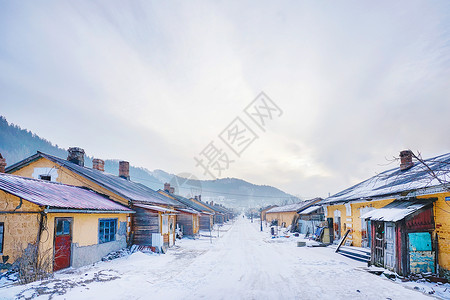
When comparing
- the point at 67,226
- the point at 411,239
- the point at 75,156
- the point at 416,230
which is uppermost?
the point at 75,156

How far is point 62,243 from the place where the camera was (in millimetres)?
11867

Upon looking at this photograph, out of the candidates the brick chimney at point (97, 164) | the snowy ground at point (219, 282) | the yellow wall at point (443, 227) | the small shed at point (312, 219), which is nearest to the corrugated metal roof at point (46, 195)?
the snowy ground at point (219, 282)

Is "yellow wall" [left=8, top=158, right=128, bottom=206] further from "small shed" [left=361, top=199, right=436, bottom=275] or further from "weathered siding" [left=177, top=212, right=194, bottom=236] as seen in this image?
"small shed" [left=361, top=199, right=436, bottom=275]

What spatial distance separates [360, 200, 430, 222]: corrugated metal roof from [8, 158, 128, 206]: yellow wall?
15059mm

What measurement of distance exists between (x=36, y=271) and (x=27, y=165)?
1185cm

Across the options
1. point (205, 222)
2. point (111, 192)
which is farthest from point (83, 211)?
point (205, 222)

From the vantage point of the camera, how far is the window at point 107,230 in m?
14.8

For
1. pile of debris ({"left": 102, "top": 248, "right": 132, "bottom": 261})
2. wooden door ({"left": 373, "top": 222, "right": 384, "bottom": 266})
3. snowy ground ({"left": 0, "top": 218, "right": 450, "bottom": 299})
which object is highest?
wooden door ({"left": 373, "top": 222, "right": 384, "bottom": 266})

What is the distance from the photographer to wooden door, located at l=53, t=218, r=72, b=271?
37.9ft

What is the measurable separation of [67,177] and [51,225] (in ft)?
26.6

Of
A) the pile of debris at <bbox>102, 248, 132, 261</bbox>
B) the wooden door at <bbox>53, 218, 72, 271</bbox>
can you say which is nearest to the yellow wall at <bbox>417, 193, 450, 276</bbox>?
the pile of debris at <bbox>102, 248, 132, 261</bbox>

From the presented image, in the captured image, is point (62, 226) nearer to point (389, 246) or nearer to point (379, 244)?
point (389, 246)

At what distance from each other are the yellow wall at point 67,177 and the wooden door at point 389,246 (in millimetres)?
15355

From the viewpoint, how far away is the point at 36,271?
32.0 ft
